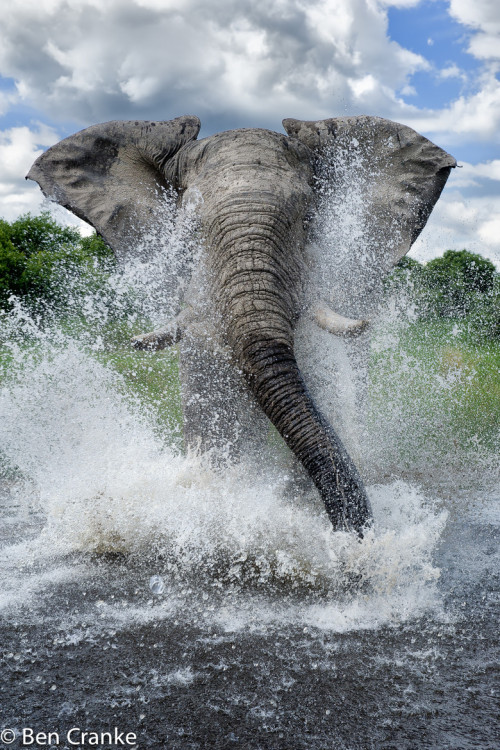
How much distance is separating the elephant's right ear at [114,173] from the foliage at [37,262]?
14916mm

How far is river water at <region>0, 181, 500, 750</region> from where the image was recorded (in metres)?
3.17

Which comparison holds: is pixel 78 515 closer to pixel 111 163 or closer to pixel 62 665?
pixel 62 665

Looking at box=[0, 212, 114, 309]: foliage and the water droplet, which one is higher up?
box=[0, 212, 114, 309]: foliage

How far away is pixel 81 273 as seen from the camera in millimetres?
21859

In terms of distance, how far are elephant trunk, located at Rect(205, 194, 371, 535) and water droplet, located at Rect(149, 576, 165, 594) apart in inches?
49.6

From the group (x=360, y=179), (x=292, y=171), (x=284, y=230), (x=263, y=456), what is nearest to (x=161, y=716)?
(x=263, y=456)

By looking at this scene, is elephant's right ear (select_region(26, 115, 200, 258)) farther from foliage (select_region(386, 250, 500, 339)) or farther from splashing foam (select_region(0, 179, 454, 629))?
foliage (select_region(386, 250, 500, 339))

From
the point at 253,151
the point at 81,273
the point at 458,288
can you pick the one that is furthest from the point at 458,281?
the point at 253,151

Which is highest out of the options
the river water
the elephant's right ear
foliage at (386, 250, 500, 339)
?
foliage at (386, 250, 500, 339)

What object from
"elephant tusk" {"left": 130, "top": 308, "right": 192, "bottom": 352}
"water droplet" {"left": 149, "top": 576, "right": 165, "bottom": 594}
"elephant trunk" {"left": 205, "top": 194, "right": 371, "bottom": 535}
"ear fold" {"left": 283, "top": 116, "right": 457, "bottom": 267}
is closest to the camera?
"water droplet" {"left": 149, "top": 576, "right": 165, "bottom": 594}

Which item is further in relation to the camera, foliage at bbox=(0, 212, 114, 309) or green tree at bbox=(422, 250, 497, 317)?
foliage at bbox=(0, 212, 114, 309)

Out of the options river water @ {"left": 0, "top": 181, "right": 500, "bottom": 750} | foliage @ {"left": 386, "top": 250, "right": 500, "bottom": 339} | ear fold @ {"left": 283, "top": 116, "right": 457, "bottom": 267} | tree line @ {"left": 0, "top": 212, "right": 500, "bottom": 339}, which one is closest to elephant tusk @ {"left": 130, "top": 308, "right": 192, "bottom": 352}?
river water @ {"left": 0, "top": 181, "right": 500, "bottom": 750}

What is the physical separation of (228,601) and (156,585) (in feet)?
1.97

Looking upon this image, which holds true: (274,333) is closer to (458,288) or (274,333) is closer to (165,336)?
(165,336)
